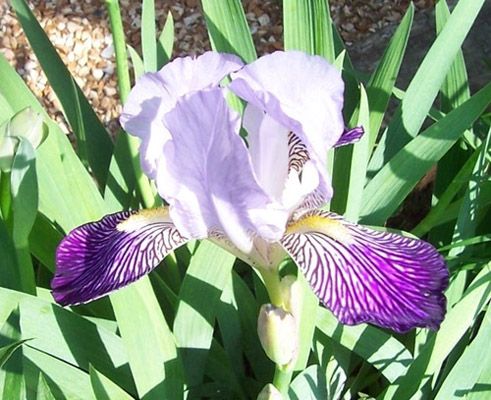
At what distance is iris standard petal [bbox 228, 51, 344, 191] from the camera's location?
27.2 inches

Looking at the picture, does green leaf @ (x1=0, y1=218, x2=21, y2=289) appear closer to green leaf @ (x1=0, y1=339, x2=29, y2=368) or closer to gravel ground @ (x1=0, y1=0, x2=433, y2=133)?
green leaf @ (x1=0, y1=339, x2=29, y2=368)

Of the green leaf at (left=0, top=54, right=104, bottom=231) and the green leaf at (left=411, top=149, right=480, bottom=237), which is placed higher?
the green leaf at (left=0, top=54, right=104, bottom=231)

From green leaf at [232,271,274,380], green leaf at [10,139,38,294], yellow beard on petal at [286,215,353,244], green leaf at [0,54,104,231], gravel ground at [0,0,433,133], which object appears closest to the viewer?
yellow beard on petal at [286,215,353,244]

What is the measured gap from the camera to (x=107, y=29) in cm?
216

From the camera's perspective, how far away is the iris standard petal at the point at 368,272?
27.0 inches

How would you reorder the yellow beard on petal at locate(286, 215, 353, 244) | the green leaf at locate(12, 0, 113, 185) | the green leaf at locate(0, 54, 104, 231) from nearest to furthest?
1. the yellow beard on petal at locate(286, 215, 353, 244)
2. the green leaf at locate(0, 54, 104, 231)
3. the green leaf at locate(12, 0, 113, 185)

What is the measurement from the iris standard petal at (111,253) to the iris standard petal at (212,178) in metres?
0.06

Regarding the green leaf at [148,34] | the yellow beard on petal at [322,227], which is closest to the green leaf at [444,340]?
the yellow beard on petal at [322,227]

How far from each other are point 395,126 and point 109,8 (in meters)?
0.45

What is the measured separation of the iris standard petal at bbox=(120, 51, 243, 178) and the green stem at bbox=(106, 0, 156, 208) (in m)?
0.30

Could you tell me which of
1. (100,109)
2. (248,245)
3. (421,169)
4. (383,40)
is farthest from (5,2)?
(248,245)

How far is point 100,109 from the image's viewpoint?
1993mm

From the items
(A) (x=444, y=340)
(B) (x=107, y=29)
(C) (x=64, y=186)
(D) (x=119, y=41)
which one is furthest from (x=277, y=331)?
(B) (x=107, y=29)

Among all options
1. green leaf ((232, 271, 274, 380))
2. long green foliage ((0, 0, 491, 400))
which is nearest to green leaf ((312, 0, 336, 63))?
long green foliage ((0, 0, 491, 400))
